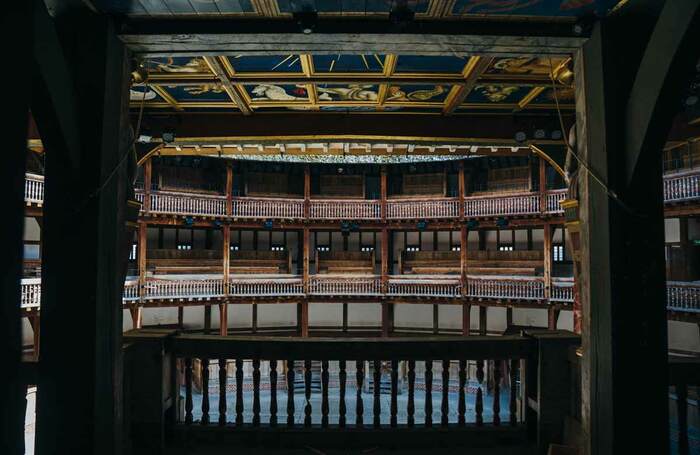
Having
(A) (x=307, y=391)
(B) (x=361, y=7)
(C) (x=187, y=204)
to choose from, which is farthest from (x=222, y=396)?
(C) (x=187, y=204)

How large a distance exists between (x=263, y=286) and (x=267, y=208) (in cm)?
345

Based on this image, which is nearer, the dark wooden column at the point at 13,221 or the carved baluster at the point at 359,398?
the dark wooden column at the point at 13,221

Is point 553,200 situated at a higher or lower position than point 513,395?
higher

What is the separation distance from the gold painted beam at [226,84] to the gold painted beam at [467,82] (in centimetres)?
245

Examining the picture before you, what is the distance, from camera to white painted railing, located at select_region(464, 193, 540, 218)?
61.0ft

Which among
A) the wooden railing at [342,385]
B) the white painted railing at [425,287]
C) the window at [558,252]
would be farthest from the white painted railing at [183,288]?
the wooden railing at [342,385]

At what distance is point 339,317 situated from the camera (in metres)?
22.4

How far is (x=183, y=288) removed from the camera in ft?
59.8

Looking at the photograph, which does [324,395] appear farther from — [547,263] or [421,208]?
[421,208]

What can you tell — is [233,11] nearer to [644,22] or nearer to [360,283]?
[644,22]

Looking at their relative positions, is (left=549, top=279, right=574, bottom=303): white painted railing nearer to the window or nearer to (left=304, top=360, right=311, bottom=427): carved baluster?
the window

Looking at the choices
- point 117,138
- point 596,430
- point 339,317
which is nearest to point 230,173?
point 339,317

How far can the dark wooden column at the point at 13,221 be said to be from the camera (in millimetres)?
1434

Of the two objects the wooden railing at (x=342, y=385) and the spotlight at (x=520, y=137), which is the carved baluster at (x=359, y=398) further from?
the spotlight at (x=520, y=137)
